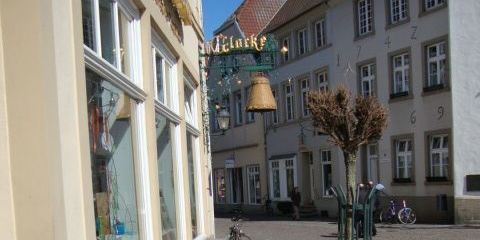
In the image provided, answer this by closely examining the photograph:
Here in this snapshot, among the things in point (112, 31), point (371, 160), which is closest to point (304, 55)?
point (371, 160)

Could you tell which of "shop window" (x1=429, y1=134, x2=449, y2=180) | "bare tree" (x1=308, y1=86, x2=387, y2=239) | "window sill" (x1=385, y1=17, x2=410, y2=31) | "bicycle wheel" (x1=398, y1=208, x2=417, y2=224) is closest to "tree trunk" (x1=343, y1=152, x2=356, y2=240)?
"bare tree" (x1=308, y1=86, x2=387, y2=239)

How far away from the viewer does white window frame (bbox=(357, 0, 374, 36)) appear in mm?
27719

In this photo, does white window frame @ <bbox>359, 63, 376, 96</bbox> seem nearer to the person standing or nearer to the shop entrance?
the person standing

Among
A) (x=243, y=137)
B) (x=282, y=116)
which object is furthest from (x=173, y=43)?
(x=243, y=137)

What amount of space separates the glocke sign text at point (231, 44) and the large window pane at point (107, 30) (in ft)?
28.3

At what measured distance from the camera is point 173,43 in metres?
8.42

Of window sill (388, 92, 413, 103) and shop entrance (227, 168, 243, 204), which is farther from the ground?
window sill (388, 92, 413, 103)

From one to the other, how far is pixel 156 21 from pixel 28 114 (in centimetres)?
379

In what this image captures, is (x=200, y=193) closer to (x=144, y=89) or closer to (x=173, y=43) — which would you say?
(x=173, y=43)

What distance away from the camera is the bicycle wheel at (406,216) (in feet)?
81.7

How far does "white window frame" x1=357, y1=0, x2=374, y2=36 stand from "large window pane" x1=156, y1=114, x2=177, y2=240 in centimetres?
2077

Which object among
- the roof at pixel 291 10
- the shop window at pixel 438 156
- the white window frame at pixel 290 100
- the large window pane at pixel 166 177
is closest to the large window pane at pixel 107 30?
the large window pane at pixel 166 177

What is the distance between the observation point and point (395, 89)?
26.5 m

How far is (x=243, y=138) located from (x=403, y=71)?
618 inches
